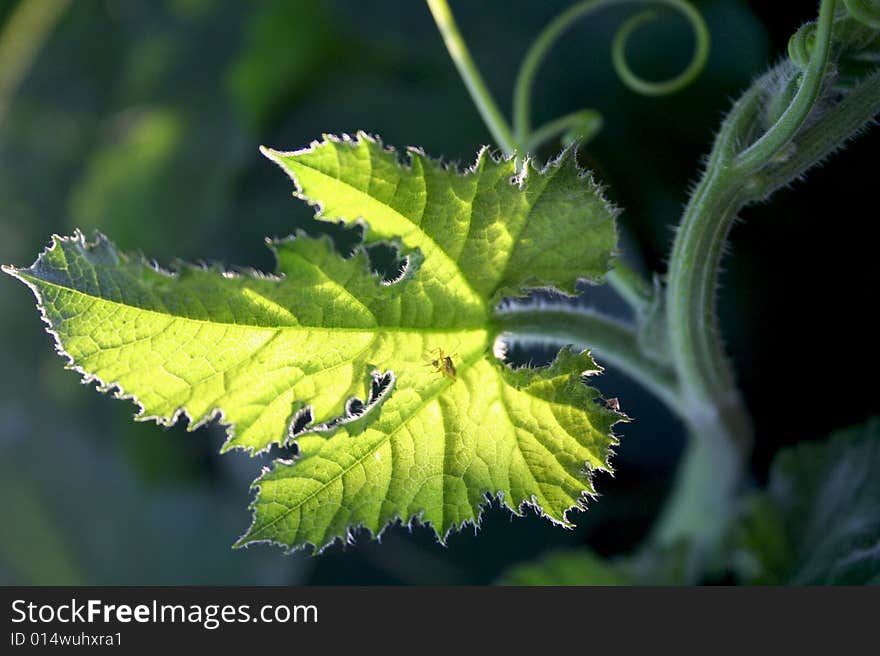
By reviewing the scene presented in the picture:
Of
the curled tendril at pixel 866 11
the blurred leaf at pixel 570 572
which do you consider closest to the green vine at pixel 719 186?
the curled tendril at pixel 866 11

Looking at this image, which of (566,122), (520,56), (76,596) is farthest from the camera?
(520,56)

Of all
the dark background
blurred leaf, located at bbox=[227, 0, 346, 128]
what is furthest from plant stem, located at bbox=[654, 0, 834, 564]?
blurred leaf, located at bbox=[227, 0, 346, 128]

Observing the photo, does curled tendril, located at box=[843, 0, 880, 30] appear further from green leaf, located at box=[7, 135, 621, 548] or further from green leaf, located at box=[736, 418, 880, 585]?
green leaf, located at box=[736, 418, 880, 585]

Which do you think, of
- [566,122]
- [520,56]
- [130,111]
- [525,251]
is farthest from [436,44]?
[525,251]

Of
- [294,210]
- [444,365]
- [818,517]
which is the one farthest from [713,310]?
[294,210]

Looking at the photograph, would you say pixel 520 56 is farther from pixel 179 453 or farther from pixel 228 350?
pixel 179 453
